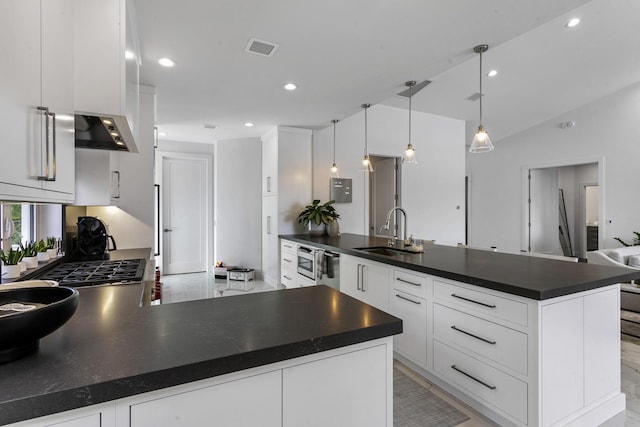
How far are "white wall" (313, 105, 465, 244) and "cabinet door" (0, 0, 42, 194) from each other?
4.25 m

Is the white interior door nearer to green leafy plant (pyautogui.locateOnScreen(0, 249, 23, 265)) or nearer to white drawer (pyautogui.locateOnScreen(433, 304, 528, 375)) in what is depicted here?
green leafy plant (pyautogui.locateOnScreen(0, 249, 23, 265))

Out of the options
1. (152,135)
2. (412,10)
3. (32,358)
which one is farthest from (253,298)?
(152,135)

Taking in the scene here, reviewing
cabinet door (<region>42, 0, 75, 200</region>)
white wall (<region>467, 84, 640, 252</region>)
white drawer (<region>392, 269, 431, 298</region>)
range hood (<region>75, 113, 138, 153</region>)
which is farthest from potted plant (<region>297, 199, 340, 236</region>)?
white wall (<region>467, 84, 640, 252</region>)

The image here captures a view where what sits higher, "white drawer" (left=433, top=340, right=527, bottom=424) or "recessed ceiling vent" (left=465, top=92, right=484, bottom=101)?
"recessed ceiling vent" (left=465, top=92, right=484, bottom=101)

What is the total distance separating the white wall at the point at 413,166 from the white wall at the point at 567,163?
150 cm

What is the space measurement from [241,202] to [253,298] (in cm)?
462

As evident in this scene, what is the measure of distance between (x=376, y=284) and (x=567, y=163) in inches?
247

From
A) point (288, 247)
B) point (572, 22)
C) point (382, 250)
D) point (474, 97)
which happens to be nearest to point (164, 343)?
point (382, 250)

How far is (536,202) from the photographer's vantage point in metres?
7.39

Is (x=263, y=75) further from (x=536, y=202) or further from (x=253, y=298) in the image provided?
(x=536, y=202)

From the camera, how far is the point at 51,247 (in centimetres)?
246

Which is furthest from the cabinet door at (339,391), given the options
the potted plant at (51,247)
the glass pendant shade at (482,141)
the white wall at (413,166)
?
the white wall at (413,166)

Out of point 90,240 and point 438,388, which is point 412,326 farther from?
point 90,240

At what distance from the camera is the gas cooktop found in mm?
1849
